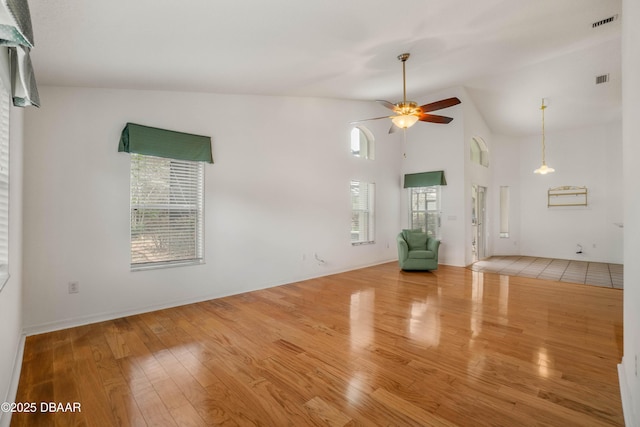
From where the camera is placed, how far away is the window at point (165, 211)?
11.7 ft

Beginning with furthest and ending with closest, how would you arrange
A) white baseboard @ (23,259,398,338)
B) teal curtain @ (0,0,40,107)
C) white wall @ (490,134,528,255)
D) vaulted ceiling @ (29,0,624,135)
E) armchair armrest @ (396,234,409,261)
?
white wall @ (490,134,528,255), armchair armrest @ (396,234,409,261), white baseboard @ (23,259,398,338), vaulted ceiling @ (29,0,624,135), teal curtain @ (0,0,40,107)

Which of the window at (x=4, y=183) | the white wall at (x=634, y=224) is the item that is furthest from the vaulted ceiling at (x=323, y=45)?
the white wall at (x=634, y=224)

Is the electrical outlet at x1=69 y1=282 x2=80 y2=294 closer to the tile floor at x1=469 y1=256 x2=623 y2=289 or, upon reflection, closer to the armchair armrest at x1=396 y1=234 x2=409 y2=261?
the armchair armrest at x1=396 y1=234 x2=409 y2=261

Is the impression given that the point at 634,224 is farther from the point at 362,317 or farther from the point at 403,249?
the point at 403,249

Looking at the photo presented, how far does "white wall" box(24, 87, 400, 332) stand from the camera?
3.02m

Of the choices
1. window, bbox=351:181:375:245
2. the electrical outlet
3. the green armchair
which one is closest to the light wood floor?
the electrical outlet

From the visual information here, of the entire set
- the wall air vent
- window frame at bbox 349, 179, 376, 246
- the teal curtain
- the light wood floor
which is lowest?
the light wood floor

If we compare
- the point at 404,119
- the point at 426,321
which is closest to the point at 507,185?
the point at 404,119

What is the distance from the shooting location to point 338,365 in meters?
2.32

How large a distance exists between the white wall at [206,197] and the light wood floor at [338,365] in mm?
417

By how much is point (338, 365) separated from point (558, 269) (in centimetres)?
642

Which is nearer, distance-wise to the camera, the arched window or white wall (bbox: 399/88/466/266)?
white wall (bbox: 399/88/466/266)

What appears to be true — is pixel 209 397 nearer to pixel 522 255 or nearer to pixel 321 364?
pixel 321 364

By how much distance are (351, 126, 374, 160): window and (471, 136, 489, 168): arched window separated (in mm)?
2659
